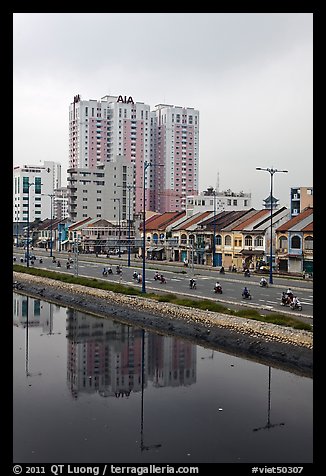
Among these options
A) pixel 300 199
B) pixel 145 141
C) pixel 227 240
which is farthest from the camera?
pixel 145 141

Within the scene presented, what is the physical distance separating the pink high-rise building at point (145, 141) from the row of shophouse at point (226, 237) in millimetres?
46377

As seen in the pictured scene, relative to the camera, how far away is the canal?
778 inches

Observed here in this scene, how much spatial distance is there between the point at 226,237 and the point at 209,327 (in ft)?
140

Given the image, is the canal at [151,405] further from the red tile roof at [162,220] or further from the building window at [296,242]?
the red tile roof at [162,220]

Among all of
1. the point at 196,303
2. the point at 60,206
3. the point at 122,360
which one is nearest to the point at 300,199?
the point at 196,303

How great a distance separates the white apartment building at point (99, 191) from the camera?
127 metres

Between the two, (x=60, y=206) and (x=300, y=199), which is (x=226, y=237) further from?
(x=60, y=206)

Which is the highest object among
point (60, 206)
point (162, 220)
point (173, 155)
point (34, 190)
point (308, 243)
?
point (173, 155)

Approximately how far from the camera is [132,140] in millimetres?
159000

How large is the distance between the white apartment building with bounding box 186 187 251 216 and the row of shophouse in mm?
3847

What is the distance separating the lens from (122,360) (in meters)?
34.0

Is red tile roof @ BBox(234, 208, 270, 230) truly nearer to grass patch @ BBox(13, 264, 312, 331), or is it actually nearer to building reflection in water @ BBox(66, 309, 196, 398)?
grass patch @ BBox(13, 264, 312, 331)
